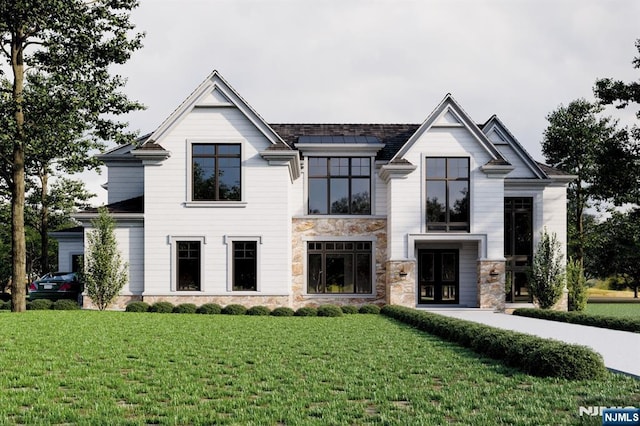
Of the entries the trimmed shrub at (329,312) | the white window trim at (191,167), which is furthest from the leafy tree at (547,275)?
the white window trim at (191,167)

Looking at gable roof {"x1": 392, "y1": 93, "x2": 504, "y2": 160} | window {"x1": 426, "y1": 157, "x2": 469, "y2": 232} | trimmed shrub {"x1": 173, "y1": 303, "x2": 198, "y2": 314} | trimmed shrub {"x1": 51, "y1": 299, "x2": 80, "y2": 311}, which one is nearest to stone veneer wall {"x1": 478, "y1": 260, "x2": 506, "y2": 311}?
window {"x1": 426, "y1": 157, "x2": 469, "y2": 232}

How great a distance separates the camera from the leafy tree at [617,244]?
39.1 m

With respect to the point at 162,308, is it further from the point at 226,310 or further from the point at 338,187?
the point at 338,187

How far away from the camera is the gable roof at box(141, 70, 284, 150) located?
74.9ft

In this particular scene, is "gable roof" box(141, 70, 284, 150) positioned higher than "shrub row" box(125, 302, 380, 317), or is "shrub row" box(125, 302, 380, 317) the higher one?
"gable roof" box(141, 70, 284, 150)

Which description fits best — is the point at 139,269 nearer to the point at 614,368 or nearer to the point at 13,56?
the point at 13,56

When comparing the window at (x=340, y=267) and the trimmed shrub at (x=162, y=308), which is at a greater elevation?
the window at (x=340, y=267)

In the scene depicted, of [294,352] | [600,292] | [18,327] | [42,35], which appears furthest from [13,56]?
[600,292]

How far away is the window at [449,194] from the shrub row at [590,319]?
4.23 metres

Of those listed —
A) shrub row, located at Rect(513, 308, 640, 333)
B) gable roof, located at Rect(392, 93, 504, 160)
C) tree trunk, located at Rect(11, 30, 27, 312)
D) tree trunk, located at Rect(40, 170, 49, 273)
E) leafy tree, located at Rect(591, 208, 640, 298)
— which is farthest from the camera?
leafy tree, located at Rect(591, 208, 640, 298)

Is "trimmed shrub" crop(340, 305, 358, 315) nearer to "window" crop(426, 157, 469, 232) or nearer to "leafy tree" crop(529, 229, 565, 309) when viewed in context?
"window" crop(426, 157, 469, 232)

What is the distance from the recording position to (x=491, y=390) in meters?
7.68

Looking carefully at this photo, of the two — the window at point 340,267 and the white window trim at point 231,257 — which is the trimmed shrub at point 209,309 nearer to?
the white window trim at point 231,257

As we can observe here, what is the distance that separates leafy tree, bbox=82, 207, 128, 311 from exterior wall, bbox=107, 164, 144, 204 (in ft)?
10.1
